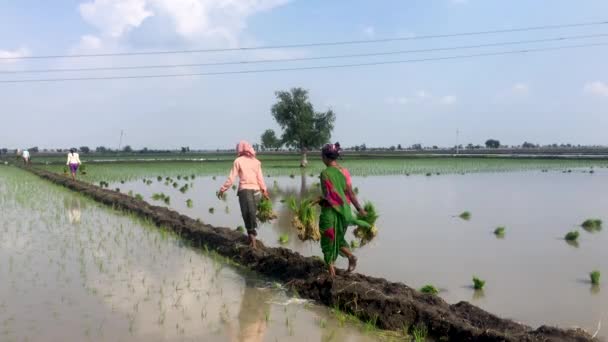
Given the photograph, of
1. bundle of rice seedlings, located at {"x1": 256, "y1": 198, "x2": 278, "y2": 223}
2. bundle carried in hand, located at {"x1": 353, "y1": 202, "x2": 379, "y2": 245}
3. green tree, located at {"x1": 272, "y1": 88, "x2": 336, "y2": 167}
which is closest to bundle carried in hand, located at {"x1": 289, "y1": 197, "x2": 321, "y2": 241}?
bundle carried in hand, located at {"x1": 353, "y1": 202, "x2": 379, "y2": 245}

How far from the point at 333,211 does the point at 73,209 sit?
10836 millimetres

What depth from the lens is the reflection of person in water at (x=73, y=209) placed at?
12383 millimetres

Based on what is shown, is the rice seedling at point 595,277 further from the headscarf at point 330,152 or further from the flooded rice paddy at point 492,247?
the headscarf at point 330,152

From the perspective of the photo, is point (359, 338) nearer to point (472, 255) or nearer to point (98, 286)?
point (98, 286)

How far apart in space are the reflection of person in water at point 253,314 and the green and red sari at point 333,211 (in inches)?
36.2

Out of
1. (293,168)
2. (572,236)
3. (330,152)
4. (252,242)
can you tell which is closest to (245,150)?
(252,242)

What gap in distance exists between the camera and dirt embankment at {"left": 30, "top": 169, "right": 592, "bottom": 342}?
4.36 m

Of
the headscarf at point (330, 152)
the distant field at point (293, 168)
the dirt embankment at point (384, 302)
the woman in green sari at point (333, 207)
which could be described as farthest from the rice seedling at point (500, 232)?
the distant field at point (293, 168)

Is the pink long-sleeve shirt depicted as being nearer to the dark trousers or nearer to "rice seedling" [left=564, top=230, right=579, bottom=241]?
the dark trousers

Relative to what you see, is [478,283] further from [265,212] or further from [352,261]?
[265,212]

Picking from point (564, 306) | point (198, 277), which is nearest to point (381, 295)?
point (564, 306)

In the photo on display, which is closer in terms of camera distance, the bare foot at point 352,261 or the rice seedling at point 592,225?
the bare foot at point 352,261

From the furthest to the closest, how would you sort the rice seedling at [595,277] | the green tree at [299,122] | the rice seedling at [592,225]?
the green tree at [299,122] → the rice seedling at [592,225] → the rice seedling at [595,277]

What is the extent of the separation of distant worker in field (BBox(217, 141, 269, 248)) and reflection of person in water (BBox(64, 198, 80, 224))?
5769 millimetres
